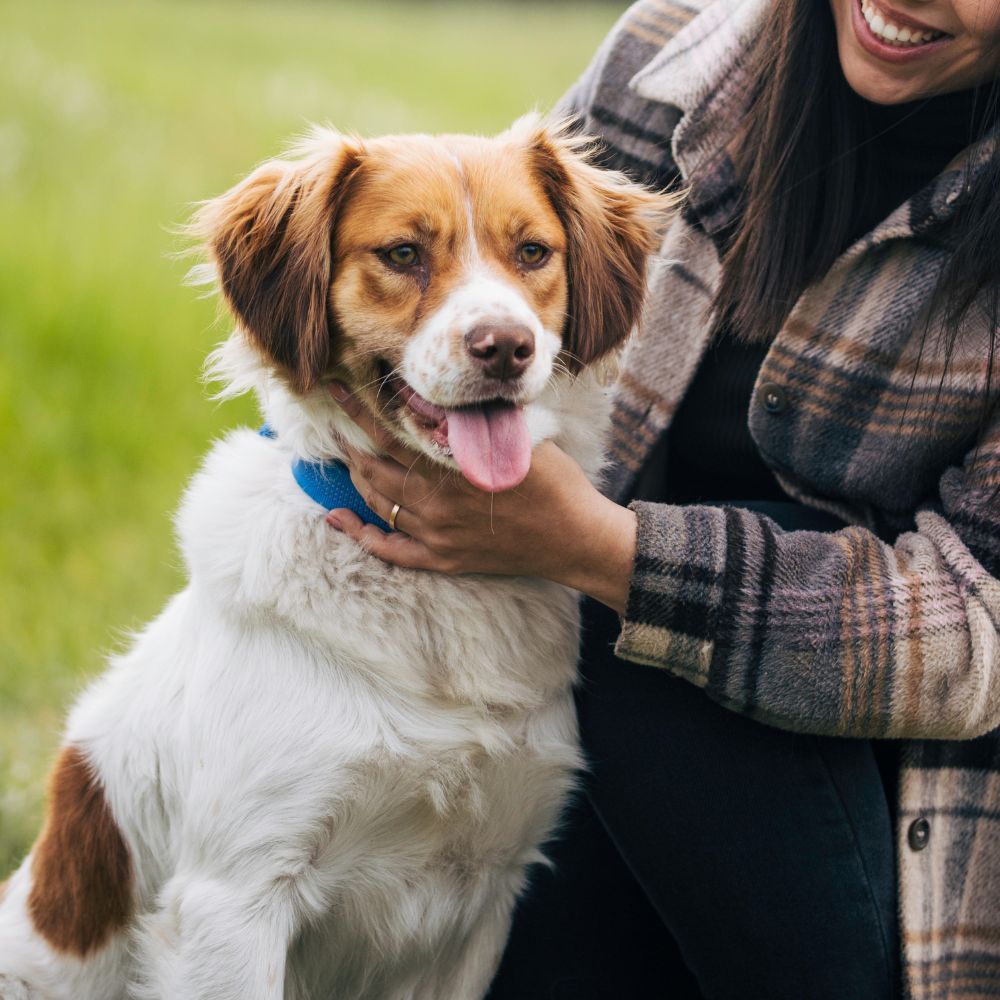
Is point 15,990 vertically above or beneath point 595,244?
beneath

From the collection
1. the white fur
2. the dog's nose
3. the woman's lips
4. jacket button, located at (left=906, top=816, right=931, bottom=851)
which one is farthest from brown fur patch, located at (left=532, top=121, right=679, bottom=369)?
jacket button, located at (left=906, top=816, right=931, bottom=851)

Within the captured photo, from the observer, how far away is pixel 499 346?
5.90ft

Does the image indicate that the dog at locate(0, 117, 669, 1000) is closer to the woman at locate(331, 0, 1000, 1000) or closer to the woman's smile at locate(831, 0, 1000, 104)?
the woman at locate(331, 0, 1000, 1000)

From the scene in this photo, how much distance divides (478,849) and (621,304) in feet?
3.11

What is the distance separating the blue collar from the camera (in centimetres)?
207

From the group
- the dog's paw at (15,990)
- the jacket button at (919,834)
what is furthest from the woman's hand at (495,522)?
the dog's paw at (15,990)

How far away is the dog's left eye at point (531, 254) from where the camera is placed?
205 centimetres

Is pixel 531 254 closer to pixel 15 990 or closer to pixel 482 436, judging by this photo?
pixel 482 436

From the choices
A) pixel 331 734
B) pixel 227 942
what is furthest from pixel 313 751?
pixel 227 942

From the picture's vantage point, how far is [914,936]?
2.00 meters

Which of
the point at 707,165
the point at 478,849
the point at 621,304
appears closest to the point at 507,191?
the point at 621,304

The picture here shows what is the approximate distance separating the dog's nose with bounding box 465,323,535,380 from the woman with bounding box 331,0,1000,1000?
21cm

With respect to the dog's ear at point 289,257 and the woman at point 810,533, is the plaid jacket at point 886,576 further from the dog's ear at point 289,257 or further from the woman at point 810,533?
the dog's ear at point 289,257

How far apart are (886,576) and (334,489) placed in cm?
89
